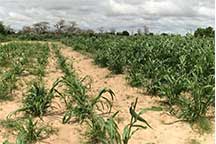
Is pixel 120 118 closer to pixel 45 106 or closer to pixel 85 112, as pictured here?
pixel 85 112

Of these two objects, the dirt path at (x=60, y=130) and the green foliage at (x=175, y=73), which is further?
the green foliage at (x=175, y=73)

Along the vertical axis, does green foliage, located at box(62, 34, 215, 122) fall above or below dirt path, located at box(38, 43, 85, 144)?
above

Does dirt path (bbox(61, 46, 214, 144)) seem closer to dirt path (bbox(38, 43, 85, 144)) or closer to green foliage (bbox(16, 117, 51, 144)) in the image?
dirt path (bbox(38, 43, 85, 144))

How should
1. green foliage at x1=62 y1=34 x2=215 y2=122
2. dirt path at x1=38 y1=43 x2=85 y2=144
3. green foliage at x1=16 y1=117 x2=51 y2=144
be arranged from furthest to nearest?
green foliage at x1=62 y1=34 x2=215 y2=122 < dirt path at x1=38 y1=43 x2=85 y2=144 < green foliage at x1=16 y1=117 x2=51 y2=144

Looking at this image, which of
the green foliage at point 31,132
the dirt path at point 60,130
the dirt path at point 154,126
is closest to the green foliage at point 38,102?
the dirt path at point 60,130

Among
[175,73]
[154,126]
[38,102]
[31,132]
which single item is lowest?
[154,126]

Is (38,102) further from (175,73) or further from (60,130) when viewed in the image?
(175,73)

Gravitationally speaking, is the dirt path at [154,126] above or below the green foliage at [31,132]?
below

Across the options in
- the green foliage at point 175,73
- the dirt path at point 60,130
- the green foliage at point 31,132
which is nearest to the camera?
the green foliage at point 31,132

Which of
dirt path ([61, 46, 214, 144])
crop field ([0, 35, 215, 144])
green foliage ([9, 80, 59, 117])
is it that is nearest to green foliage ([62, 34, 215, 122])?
crop field ([0, 35, 215, 144])

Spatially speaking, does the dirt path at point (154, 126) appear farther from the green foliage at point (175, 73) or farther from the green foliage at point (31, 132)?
the green foliage at point (31, 132)

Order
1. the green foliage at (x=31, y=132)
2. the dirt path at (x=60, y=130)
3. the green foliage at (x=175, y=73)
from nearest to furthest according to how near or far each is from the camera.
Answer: the green foliage at (x=31, y=132), the dirt path at (x=60, y=130), the green foliage at (x=175, y=73)

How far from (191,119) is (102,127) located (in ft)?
4.80

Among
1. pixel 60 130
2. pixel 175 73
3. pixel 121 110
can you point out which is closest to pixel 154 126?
pixel 121 110
